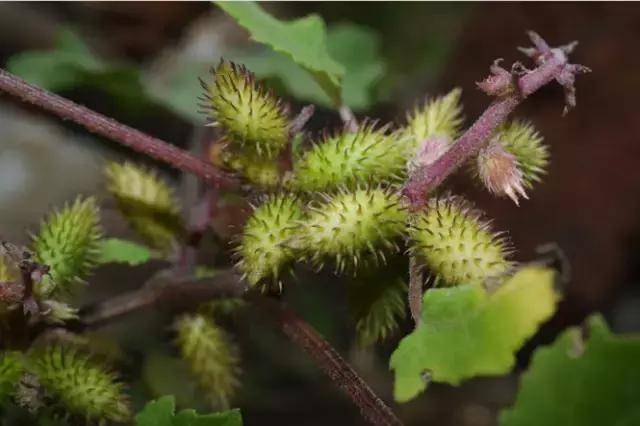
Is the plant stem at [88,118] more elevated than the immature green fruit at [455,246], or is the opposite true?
the plant stem at [88,118]

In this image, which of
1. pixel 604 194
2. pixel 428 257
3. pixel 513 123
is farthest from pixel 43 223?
pixel 604 194

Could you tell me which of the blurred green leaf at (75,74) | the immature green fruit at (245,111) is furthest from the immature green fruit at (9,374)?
the blurred green leaf at (75,74)

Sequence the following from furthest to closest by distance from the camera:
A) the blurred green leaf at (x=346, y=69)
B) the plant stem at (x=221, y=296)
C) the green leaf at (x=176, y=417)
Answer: the blurred green leaf at (x=346, y=69) → the plant stem at (x=221, y=296) → the green leaf at (x=176, y=417)

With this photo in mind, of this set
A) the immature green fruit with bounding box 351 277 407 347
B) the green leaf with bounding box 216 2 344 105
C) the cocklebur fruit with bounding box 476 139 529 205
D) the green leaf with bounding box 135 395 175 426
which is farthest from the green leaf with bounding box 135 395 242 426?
the green leaf with bounding box 216 2 344 105

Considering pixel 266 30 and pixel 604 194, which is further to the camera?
pixel 604 194

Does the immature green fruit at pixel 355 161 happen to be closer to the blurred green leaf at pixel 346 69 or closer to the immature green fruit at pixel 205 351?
the immature green fruit at pixel 205 351

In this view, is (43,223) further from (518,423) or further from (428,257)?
(518,423)
